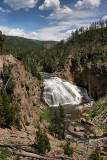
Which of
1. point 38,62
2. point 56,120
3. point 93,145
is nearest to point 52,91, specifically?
point 56,120

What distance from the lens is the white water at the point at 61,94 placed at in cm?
4688

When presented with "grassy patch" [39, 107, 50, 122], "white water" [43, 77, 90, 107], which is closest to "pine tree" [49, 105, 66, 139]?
"grassy patch" [39, 107, 50, 122]

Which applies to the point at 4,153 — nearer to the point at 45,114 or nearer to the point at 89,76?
the point at 45,114

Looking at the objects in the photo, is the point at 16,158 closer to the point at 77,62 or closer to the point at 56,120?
the point at 56,120

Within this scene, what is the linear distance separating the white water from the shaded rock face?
314 centimetres

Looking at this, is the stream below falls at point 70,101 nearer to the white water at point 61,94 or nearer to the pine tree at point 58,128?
the white water at point 61,94

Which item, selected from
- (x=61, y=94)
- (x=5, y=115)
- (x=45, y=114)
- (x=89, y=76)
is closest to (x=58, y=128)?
(x=5, y=115)

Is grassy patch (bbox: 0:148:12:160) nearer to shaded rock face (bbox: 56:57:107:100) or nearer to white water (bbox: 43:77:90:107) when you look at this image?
white water (bbox: 43:77:90:107)

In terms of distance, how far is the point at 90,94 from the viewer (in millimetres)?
54031

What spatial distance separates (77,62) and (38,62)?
242 feet

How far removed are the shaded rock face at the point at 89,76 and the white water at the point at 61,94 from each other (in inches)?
124

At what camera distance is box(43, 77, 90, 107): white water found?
46.9 m

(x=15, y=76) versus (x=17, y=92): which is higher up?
(x=15, y=76)

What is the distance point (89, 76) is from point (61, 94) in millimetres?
13946
